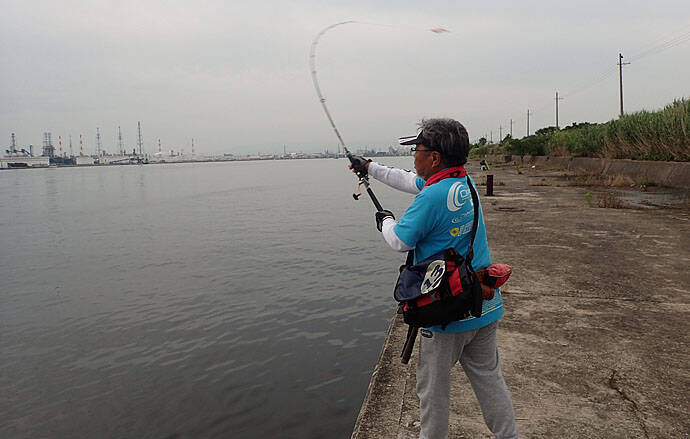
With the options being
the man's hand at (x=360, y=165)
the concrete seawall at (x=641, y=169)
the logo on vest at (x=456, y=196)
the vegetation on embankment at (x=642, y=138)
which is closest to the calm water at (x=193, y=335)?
the man's hand at (x=360, y=165)

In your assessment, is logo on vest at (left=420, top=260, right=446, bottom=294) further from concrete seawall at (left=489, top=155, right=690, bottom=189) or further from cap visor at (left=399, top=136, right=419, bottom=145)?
concrete seawall at (left=489, top=155, right=690, bottom=189)

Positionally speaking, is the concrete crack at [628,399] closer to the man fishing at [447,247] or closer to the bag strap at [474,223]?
the man fishing at [447,247]

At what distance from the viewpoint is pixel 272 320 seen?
303 inches

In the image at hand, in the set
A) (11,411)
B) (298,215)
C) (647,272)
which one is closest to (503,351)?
(647,272)

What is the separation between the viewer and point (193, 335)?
725 cm

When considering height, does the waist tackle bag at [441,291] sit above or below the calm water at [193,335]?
above

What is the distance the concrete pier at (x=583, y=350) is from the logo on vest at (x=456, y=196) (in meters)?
1.43

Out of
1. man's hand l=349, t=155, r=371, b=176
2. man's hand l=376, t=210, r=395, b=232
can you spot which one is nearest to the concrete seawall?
man's hand l=349, t=155, r=371, b=176

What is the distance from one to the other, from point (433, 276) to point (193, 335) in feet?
19.0

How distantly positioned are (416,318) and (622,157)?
23.9 meters

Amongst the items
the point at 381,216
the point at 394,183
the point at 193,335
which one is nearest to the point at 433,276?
the point at 381,216

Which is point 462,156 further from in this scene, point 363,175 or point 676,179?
point 676,179

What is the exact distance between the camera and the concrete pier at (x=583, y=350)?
303cm

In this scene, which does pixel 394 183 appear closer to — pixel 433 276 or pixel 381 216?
pixel 381 216
